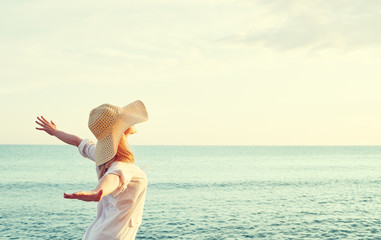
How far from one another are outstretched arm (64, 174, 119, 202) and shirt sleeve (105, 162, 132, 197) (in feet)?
0.12

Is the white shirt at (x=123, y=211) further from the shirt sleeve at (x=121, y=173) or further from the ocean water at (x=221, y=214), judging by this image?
the ocean water at (x=221, y=214)

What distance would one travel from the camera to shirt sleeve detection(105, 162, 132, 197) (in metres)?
2.92

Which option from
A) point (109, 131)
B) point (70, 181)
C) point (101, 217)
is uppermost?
point (109, 131)

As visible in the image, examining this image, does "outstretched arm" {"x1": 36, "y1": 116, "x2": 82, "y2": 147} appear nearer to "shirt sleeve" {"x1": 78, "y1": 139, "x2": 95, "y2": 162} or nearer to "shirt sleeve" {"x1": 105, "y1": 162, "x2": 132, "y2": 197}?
"shirt sleeve" {"x1": 78, "y1": 139, "x2": 95, "y2": 162}

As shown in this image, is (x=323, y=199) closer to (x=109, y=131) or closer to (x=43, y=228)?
(x=43, y=228)

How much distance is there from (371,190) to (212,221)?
877 inches

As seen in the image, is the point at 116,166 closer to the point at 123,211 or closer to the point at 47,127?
the point at 123,211

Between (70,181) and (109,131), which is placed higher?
(109,131)

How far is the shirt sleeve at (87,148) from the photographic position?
11.7 ft

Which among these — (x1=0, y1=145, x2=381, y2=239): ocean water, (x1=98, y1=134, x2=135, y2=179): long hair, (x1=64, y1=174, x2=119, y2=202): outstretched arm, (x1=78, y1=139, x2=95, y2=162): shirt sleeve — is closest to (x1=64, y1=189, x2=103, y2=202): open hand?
(x1=64, y1=174, x2=119, y2=202): outstretched arm

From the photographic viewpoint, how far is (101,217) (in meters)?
3.25

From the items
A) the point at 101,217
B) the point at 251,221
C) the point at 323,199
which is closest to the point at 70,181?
the point at 323,199

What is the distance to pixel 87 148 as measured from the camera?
3.63 meters

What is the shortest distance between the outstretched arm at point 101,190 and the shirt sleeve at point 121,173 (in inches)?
1.5
